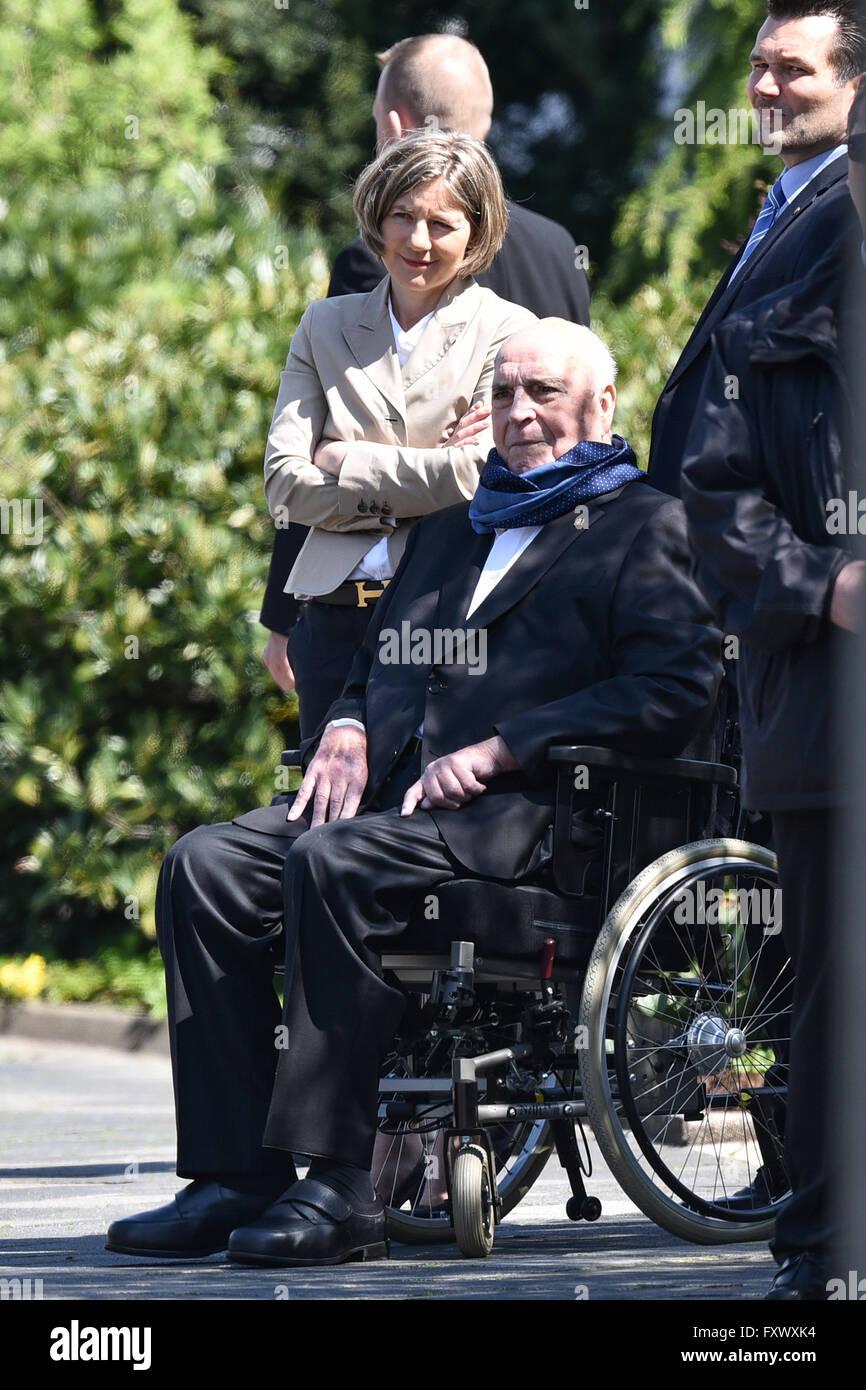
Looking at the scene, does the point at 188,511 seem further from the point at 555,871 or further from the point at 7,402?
the point at 555,871

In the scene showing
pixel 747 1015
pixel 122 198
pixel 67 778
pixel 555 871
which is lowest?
pixel 747 1015

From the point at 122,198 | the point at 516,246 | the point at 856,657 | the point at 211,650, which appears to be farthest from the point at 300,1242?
the point at 122,198

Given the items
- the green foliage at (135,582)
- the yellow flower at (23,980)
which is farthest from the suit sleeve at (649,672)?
the yellow flower at (23,980)

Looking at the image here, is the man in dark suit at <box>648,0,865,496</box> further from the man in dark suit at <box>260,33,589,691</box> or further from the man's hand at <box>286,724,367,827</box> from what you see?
the man in dark suit at <box>260,33,589,691</box>

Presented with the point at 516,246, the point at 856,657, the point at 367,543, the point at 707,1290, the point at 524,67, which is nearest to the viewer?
the point at 856,657

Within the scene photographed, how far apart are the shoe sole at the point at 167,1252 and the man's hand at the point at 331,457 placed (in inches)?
60.9

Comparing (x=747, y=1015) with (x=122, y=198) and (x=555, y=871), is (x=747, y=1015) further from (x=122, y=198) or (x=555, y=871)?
(x=122, y=198)

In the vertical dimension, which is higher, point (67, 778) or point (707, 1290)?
point (67, 778)

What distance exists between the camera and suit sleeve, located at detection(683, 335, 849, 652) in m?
3.14

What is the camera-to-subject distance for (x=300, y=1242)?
3.75 metres

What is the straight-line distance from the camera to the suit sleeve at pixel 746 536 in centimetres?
314
